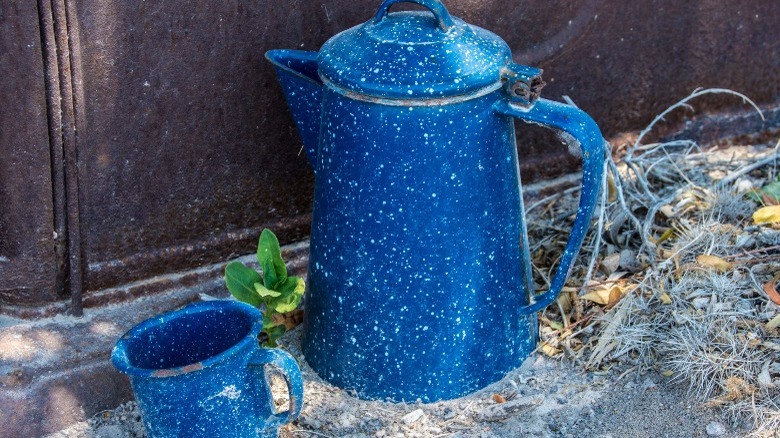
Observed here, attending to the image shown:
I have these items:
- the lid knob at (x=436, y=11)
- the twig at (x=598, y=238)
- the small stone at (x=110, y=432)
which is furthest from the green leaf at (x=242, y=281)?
the twig at (x=598, y=238)

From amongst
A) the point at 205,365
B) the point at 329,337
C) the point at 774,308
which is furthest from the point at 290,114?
the point at 774,308

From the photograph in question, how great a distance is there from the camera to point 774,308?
212 cm

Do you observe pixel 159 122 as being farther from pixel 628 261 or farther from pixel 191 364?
pixel 628 261

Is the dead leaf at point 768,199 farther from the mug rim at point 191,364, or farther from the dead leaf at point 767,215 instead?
the mug rim at point 191,364

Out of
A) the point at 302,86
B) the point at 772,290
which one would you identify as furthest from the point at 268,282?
the point at 772,290

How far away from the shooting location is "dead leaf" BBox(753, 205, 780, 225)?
7.63ft

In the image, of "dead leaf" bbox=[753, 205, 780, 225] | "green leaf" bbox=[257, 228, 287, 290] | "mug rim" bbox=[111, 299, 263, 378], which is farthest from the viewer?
"dead leaf" bbox=[753, 205, 780, 225]

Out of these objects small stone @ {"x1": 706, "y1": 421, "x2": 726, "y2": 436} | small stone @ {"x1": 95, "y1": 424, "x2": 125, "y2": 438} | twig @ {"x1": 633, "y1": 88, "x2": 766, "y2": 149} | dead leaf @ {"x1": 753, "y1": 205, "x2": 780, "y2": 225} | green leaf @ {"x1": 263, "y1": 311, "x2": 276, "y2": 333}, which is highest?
twig @ {"x1": 633, "y1": 88, "x2": 766, "y2": 149}

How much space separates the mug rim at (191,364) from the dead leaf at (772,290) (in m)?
1.01

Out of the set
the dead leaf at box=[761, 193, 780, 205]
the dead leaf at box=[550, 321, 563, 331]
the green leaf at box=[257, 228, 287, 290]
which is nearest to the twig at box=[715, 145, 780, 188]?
the dead leaf at box=[761, 193, 780, 205]

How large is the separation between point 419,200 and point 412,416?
43cm

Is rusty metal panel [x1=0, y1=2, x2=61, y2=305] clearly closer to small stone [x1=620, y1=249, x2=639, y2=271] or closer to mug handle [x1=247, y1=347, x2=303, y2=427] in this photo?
mug handle [x1=247, y1=347, x2=303, y2=427]

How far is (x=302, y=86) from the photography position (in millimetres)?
2062

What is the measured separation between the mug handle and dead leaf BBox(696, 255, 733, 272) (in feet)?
2.95
